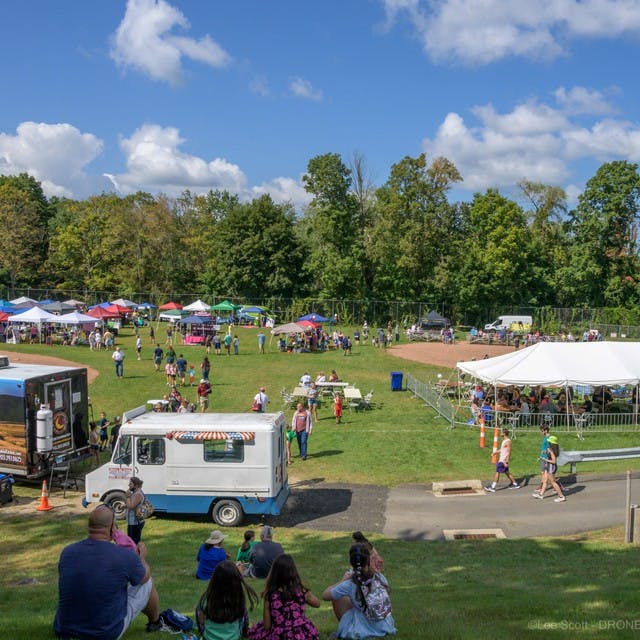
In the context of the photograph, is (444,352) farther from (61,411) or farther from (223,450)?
(223,450)

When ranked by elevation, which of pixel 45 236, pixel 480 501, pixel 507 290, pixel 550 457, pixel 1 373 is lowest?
pixel 480 501

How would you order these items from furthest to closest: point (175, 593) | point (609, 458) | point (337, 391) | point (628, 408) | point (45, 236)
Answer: point (45, 236) → point (337, 391) → point (628, 408) → point (609, 458) → point (175, 593)

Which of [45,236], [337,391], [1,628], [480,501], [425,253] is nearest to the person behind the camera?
[1,628]

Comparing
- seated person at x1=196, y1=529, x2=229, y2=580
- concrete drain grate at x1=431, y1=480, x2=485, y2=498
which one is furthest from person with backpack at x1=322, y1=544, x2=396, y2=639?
concrete drain grate at x1=431, y1=480, x2=485, y2=498

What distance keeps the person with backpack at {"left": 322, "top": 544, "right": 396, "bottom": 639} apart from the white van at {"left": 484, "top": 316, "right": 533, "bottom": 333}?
4745cm

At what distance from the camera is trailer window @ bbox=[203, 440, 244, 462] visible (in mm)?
14211

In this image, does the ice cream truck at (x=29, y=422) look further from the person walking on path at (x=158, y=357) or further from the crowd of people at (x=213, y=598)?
the person walking on path at (x=158, y=357)

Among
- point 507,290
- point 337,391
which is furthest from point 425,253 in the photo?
point 337,391

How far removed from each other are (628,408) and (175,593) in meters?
20.7

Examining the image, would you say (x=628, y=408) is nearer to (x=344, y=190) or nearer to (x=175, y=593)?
(x=175, y=593)

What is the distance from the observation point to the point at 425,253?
62031 mm

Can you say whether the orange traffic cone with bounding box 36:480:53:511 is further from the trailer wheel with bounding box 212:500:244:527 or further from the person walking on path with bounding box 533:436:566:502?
the person walking on path with bounding box 533:436:566:502

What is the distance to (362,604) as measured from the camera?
271 inches

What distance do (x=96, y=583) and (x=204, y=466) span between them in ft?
28.5
